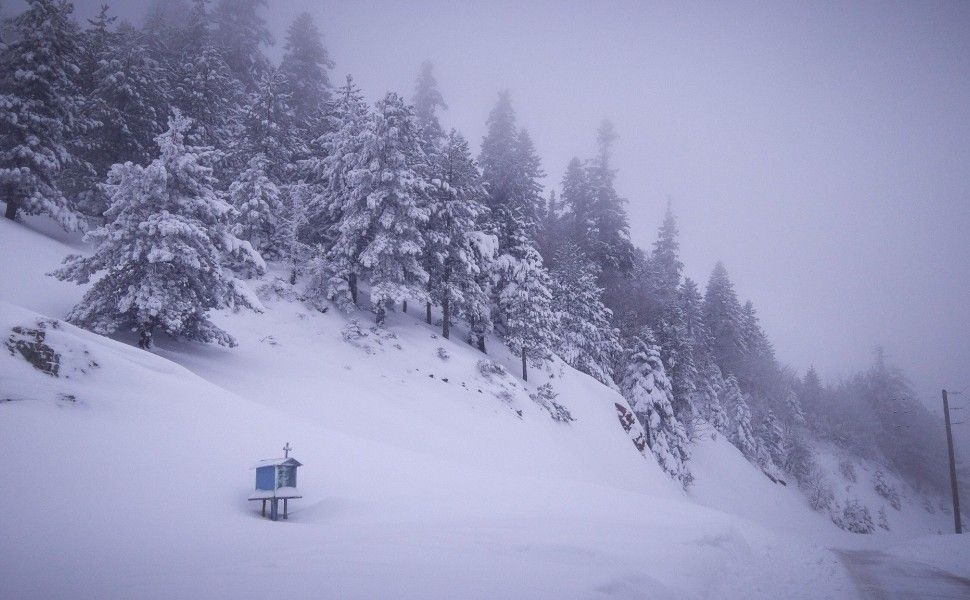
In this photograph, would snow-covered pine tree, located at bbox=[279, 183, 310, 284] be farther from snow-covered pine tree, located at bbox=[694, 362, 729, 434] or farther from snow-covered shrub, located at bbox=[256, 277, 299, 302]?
snow-covered pine tree, located at bbox=[694, 362, 729, 434]

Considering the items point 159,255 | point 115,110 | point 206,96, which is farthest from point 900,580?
point 206,96

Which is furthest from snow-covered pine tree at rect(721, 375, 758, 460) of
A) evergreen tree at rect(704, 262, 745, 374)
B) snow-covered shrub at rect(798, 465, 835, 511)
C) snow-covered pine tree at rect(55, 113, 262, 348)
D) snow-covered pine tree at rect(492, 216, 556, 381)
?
snow-covered pine tree at rect(55, 113, 262, 348)

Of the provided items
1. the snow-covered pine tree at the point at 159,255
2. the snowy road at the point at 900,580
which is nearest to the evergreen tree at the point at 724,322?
the snowy road at the point at 900,580

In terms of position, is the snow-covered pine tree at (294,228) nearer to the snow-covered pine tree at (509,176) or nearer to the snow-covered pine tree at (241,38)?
the snow-covered pine tree at (509,176)

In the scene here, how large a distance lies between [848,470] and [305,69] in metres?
65.4

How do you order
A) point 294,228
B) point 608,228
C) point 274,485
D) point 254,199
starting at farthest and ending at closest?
point 608,228 → point 294,228 → point 254,199 → point 274,485

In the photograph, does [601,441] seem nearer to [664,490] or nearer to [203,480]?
[664,490]

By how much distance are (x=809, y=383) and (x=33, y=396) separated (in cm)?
7502

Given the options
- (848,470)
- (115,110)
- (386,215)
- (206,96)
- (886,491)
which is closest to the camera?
(386,215)

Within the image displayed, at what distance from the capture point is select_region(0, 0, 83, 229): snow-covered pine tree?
16844 mm

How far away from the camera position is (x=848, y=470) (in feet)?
153

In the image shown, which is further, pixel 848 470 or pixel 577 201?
pixel 848 470

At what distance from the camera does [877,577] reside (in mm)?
10227

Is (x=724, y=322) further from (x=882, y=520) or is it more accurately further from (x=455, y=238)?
(x=455, y=238)
